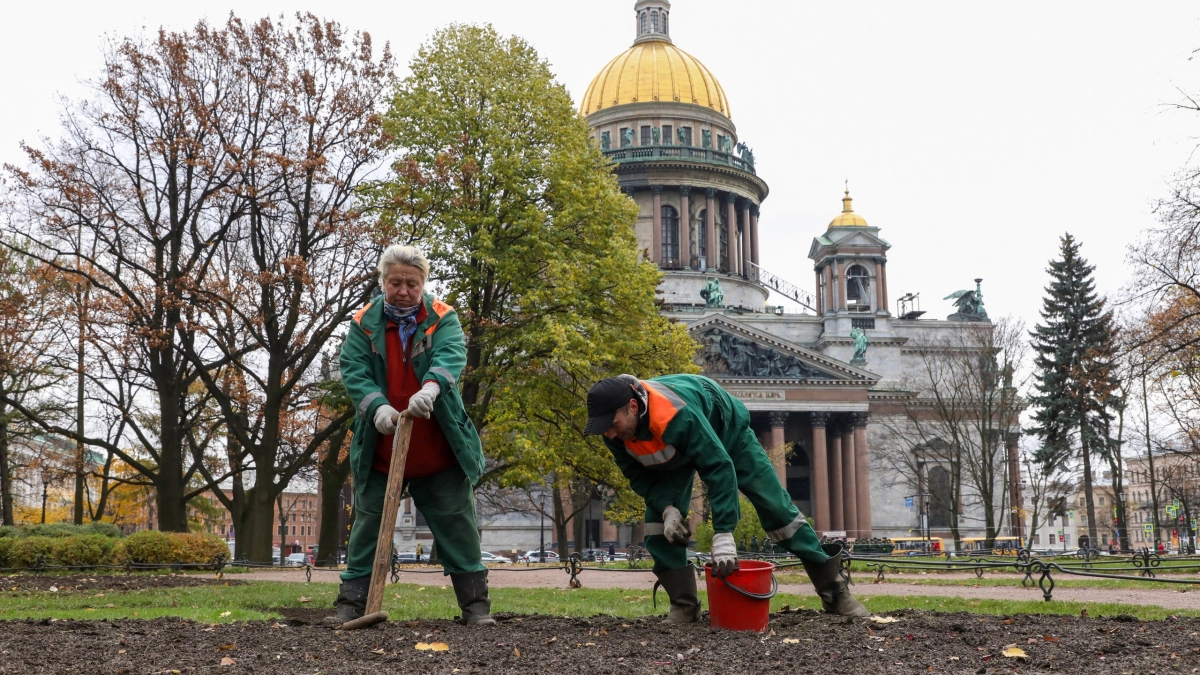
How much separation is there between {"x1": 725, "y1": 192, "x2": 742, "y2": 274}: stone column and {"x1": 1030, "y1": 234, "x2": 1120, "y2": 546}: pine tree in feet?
84.7

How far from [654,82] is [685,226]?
10834 mm

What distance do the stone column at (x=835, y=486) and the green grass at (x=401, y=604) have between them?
4980cm

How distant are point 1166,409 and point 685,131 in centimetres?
4270

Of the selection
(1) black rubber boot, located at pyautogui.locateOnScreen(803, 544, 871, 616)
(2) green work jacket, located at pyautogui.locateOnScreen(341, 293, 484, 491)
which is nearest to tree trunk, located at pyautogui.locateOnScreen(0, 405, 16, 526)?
(2) green work jacket, located at pyautogui.locateOnScreen(341, 293, 484, 491)

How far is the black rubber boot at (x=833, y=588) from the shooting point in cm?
746

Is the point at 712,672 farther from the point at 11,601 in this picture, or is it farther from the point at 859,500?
the point at 859,500

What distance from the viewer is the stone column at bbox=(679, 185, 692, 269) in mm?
71062

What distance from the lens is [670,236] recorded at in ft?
240

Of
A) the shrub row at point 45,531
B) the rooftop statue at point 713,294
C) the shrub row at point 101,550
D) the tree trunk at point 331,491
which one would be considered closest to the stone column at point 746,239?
the rooftop statue at point 713,294

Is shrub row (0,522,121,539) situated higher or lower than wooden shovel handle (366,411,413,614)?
lower

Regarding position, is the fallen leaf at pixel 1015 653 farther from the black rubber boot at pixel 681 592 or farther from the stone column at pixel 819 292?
the stone column at pixel 819 292

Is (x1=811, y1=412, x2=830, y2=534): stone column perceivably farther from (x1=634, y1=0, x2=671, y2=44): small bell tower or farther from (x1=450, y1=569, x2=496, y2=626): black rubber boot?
(x1=450, y1=569, x2=496, y2=626): black rubber boot

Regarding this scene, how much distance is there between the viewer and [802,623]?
730 cm

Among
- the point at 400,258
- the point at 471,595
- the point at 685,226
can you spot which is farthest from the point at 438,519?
the point at 685,226
